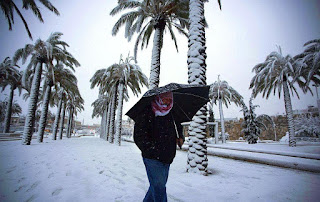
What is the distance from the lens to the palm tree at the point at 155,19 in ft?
28.6

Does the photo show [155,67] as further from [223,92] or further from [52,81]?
[223,92]

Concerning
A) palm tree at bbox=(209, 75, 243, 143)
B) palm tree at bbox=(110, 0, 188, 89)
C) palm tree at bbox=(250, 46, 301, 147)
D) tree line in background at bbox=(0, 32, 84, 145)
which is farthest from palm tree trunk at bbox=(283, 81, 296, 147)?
tree line in background at bbox=(0, 32, 84, 145)

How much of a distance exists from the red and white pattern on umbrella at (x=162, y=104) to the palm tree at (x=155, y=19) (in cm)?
624

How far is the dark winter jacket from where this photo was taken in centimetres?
190

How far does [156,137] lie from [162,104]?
1.54 ft

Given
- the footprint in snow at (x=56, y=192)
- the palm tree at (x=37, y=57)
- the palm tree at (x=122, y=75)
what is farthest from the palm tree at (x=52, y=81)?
the footprint in snow at (x=56, y=192)

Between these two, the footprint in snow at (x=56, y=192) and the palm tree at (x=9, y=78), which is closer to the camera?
the footprint in snow at (x=56, y=192)

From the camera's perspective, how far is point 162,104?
7.08 feet

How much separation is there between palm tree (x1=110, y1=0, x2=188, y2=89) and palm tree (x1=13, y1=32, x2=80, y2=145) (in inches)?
232

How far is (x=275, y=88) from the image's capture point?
17.9 metres

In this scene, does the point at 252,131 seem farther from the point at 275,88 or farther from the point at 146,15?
the point at 146,15

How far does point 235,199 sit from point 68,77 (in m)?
20.0

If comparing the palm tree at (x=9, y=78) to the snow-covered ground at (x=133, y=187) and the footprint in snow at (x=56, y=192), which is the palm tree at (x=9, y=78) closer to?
the snow-covered ground at (x=133, y=187)

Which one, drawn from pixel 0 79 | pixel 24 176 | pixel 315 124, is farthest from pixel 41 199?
pixel 315 124
